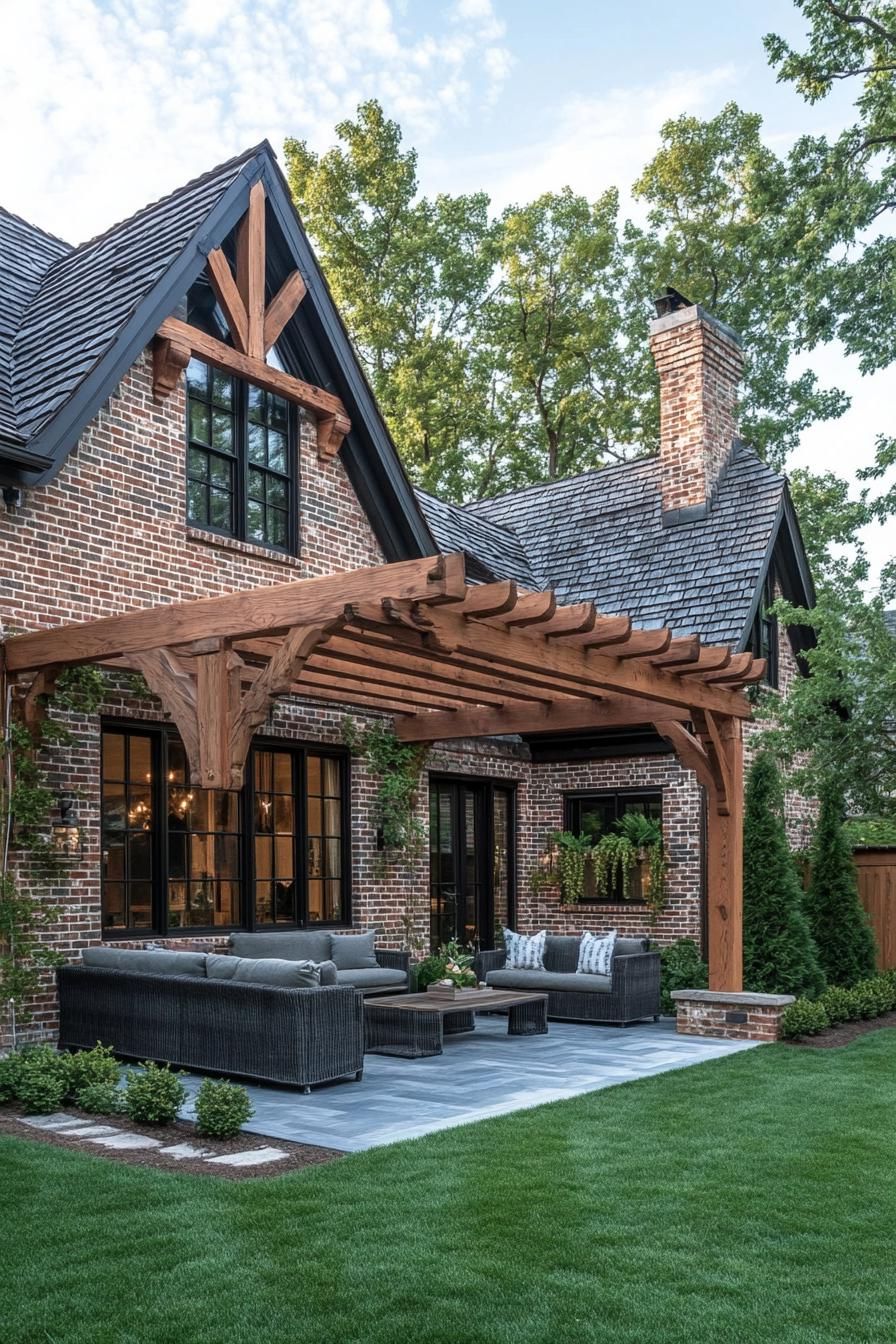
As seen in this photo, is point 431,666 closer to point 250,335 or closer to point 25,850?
point 25,850

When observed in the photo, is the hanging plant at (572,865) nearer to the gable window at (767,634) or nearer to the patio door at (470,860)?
the patio door at (470,860)

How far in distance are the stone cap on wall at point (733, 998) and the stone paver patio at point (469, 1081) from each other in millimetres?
337

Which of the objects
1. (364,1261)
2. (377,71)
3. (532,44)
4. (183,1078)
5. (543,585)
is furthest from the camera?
(377,71)

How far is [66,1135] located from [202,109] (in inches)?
419

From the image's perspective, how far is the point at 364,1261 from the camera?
15.4 ft

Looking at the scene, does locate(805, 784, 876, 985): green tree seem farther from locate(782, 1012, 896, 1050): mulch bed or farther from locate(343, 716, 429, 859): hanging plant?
locate(343, 716, 429, 859): hanging plant

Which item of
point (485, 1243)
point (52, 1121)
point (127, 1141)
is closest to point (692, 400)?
point (52, 1121)

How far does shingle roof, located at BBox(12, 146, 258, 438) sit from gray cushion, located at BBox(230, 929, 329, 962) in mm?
4560

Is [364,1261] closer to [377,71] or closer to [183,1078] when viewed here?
[183,1078]

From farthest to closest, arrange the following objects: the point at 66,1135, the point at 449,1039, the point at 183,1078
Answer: the point at 449,1039 → the point at 183,1078 → the point at 66,1135

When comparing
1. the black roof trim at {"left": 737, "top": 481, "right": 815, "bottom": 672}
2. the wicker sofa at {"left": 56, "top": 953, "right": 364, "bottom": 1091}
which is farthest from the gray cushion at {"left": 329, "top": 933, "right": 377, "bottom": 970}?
the black roof trim at {"left": 737, "top": 481, "right": 815, "bottom": 672}

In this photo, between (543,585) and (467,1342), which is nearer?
(467,1342)

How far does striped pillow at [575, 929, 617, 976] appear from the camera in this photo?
39.2 ft

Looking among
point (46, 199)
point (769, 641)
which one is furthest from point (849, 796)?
point (46, 199)
